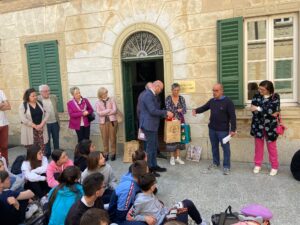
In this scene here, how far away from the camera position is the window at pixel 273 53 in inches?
223

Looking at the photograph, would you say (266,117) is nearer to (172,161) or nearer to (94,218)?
(172,161)

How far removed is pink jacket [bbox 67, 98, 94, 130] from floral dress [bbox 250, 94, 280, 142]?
3.40m

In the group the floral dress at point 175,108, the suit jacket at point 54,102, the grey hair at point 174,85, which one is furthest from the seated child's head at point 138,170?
the suit jacket at point 54,102

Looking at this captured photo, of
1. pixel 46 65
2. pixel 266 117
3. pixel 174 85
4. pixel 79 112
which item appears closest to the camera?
pixel 266 117

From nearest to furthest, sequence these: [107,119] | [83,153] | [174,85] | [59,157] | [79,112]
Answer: [59,157], [83,153], [174,85], [79,112], [107,119]

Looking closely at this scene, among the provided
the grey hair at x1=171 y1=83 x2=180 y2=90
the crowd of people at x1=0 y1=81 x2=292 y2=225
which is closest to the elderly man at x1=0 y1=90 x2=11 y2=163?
the crowd of people at x1=0 y1=81 x2=292 y2=225

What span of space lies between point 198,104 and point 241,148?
120cm

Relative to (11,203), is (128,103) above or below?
above

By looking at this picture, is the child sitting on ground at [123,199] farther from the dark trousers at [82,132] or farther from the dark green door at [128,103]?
the dark green door at [128,103]

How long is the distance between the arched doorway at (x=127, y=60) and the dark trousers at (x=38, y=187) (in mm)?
2807

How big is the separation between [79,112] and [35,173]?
7.75ft

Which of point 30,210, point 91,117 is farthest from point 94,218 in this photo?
point 91,117

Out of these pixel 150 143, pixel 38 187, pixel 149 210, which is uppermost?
pixel 150 143

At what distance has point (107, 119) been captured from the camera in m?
6.62
